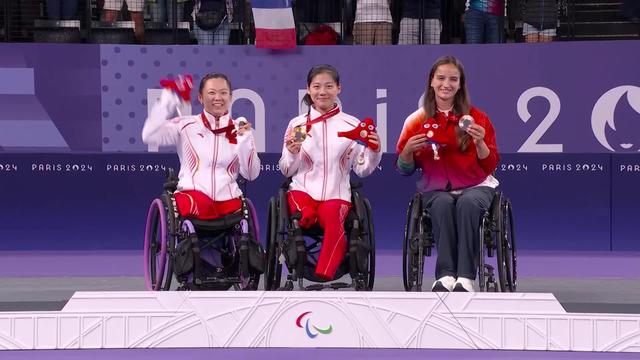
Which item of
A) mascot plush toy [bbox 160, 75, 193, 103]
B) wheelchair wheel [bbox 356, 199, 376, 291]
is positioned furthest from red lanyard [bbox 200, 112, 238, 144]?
wheelchair wheel [bbox 356, 199, 376, 291]

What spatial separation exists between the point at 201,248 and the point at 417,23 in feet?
13.9

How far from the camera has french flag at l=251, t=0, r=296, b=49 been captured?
10.0 metres

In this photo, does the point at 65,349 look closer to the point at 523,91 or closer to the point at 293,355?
the point at 293,355

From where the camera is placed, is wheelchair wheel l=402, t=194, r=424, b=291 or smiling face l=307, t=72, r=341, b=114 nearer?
wheelchair wheel l=402, t=194, r=424, b=291

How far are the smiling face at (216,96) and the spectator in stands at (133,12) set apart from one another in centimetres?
367

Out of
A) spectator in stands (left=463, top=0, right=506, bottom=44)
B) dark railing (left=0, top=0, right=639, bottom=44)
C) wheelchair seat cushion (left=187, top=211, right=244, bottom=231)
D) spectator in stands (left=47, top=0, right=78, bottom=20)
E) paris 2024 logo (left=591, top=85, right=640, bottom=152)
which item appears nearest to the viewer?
wheelchair seat cushion (left=187, top=211, right=244, bottom=231)

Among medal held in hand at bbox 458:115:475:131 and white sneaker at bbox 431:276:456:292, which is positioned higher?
medal held in hand at bbox 458:115:475:131

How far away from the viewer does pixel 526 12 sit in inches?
406

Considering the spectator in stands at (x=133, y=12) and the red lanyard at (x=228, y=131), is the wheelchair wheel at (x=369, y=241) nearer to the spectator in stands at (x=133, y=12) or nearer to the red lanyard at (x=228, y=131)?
the red lanyard at (x=228, y=131)

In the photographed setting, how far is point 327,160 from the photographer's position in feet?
22.0

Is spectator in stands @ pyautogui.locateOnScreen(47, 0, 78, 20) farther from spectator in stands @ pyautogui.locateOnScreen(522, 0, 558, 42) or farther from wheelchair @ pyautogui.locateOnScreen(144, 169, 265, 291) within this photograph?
wheelchair @ pyautogui.locateOnScreen(144, 169, 265, 291)

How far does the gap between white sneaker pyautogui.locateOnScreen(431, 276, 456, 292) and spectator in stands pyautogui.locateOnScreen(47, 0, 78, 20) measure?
519 cm

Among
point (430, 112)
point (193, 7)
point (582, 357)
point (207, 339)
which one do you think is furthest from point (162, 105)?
point (193, 7)

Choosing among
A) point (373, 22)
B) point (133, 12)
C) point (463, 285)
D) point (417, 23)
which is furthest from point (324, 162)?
point (133, 12)
